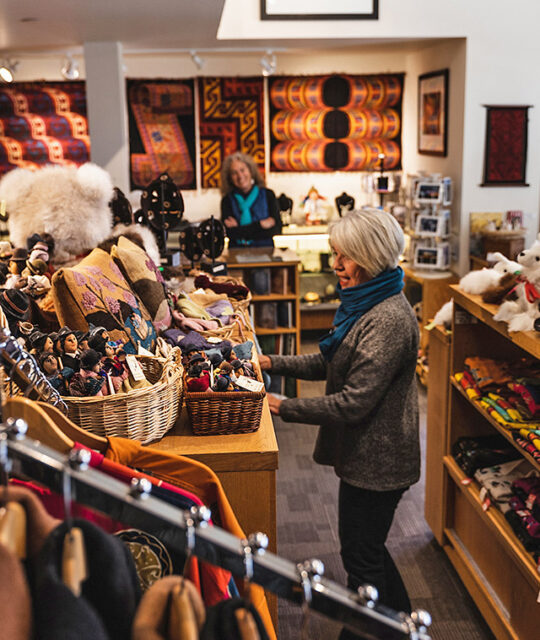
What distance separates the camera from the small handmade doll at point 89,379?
162 cm

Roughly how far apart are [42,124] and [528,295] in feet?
21.5

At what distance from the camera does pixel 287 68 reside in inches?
293

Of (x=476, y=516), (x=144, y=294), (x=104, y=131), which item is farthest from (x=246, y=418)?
(x=104, y=131)

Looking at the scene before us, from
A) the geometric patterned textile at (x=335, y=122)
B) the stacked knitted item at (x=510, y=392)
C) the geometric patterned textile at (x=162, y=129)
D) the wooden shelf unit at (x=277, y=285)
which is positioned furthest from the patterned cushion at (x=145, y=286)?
the geometric patterned textile at (x=335, y=122)

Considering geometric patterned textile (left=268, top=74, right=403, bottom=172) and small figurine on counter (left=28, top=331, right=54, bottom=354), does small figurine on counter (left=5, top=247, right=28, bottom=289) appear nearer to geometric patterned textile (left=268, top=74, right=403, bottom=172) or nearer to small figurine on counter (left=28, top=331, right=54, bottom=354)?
small figurine on counter (left=28, top=331, right=54, bottom=354)

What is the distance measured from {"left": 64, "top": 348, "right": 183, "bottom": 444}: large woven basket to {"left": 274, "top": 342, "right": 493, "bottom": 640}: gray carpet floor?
134 cm

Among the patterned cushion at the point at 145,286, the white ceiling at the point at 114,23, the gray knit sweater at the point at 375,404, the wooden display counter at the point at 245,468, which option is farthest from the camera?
the white ceiling at the point at 114,23

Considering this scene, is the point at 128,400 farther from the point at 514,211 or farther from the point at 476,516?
the point at 514,211

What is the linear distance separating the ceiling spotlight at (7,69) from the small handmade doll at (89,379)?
13.0ft

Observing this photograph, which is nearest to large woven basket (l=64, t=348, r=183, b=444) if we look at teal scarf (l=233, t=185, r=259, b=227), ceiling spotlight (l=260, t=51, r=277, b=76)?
teal scarf (l=233, t=185, r=259, b=227)

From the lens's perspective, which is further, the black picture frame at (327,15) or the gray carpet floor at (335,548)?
the black picture frame at (327,15)

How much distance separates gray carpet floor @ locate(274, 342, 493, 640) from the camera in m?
2.73

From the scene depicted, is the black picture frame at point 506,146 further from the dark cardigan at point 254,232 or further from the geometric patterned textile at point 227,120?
the geometric patterned textile at point 227,120

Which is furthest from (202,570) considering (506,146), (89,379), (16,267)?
(506,146)
